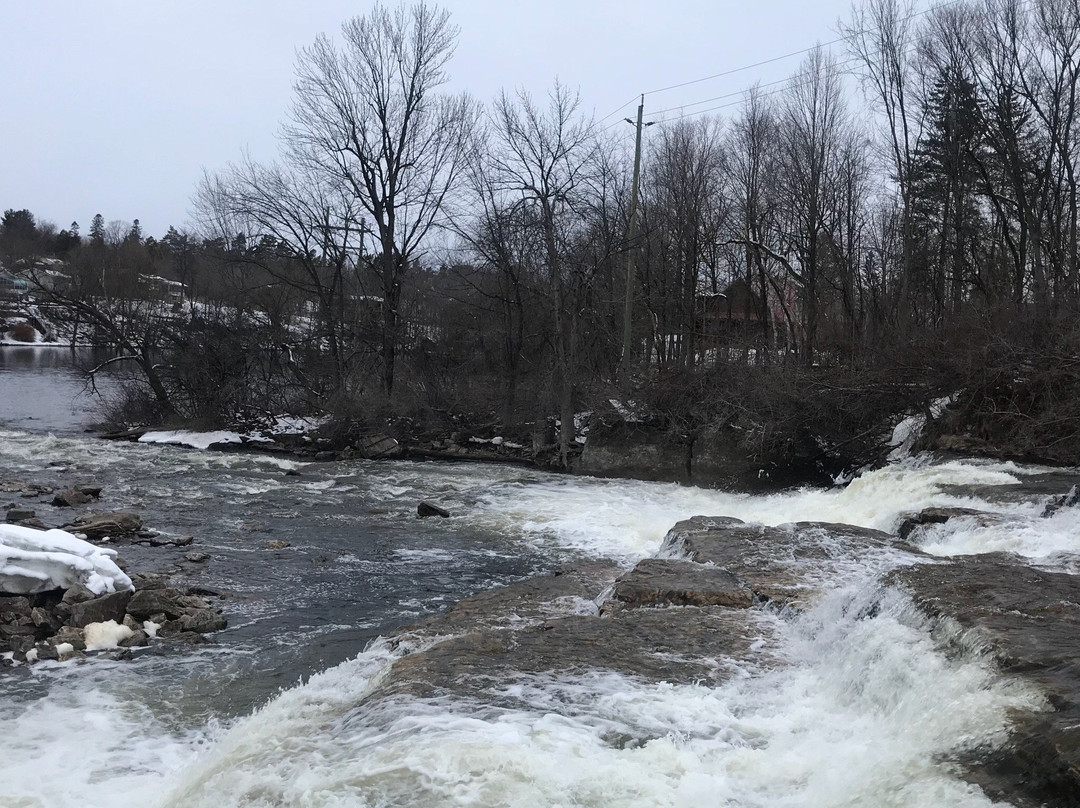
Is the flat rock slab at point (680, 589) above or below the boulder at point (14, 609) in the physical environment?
above

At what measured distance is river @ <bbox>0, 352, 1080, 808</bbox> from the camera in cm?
452

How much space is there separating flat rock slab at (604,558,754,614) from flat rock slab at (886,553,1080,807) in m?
1.49

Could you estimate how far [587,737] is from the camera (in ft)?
16.7

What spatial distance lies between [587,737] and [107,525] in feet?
32.1

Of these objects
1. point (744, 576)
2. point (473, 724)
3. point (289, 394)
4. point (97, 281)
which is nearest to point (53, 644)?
point (473, 724)

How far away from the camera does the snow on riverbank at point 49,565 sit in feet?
27.5

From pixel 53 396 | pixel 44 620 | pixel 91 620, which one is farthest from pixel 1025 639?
pixel 53 396

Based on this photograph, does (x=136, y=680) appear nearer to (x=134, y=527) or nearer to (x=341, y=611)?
(x=341, y=611)

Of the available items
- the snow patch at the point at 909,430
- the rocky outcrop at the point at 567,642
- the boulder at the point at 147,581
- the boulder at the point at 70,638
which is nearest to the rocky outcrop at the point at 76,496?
the boulder at the point at 147,581

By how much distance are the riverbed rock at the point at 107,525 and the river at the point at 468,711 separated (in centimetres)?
71

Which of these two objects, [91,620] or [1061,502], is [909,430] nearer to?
[1061,502]

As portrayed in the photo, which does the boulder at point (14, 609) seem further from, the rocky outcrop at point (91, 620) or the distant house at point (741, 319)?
the distant house at point (741, 319)

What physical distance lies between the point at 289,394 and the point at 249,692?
806 inches

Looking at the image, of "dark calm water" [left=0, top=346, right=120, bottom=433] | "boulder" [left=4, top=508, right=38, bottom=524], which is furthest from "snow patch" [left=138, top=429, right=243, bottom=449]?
"boulder" [left=4, top=508, right=38, bottom=524]
